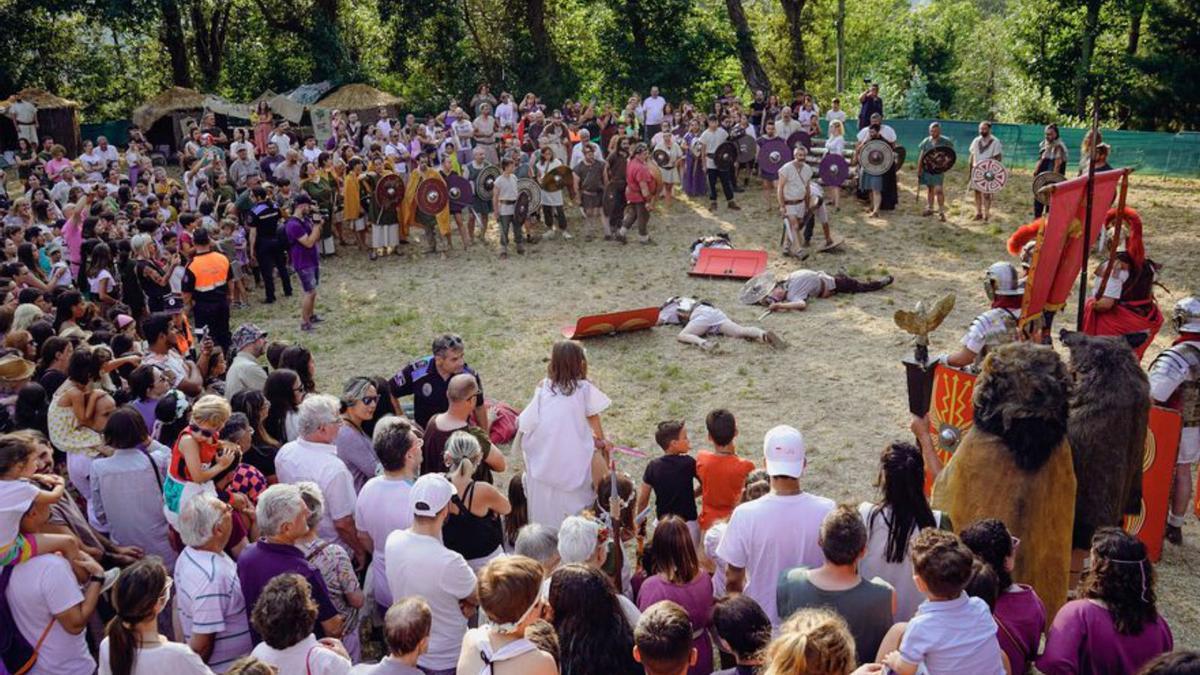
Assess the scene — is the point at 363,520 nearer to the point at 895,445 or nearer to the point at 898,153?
the point at 895,445

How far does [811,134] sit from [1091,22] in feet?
19.2

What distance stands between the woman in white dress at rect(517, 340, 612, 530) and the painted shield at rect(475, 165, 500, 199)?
11075mm

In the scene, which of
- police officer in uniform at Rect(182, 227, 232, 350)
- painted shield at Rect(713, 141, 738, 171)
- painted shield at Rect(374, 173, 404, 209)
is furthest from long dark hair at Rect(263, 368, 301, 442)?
painted shield at Rect(713, 141, 738, 171)

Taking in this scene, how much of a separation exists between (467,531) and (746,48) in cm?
2474

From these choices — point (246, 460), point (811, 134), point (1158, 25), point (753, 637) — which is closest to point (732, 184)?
point (811, 134)

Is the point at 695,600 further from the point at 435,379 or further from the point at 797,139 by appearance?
the point at 797,139

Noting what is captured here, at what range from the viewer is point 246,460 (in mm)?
6238

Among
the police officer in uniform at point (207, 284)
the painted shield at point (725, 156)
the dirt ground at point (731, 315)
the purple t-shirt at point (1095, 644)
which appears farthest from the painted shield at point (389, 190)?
the purple t-shirt at point (1095, 644)

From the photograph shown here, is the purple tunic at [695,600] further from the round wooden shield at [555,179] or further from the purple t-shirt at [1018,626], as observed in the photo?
the round wooden shield at [555,179]

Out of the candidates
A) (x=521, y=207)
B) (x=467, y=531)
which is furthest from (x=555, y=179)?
(x=467, y=531)

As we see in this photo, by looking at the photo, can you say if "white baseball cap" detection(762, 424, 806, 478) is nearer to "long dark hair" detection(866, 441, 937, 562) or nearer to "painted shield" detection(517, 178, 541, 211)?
"long dark hair" detection(866, 441, 937, 562)

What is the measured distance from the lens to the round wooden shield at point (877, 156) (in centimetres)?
1725

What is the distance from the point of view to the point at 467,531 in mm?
5434

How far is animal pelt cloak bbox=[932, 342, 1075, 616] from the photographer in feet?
17.0
